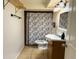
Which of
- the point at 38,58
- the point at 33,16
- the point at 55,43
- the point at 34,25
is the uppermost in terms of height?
the point at 33,16

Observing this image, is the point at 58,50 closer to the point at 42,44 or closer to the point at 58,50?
the point at 58,50

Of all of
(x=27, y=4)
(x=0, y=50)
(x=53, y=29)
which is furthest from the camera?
(x=53, y=29)

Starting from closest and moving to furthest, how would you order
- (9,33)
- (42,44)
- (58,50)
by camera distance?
1. (9,33)
2. (58,50)
3. (42,44)

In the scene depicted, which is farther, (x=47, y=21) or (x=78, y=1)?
(x=47, y=21)

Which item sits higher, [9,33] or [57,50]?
[9,33]

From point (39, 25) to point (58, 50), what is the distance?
14.1 feet

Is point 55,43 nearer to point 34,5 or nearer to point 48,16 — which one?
point 34,5

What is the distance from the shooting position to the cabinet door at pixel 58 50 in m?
3.83

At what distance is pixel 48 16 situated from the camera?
8039 millimetres

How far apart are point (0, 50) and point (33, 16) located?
21.9 ft

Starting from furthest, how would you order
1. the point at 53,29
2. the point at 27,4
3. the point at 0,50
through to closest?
the point at 53,29
the point at 27,4
the point at 0,50

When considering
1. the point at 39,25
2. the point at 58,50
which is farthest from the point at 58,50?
the point at 39,25

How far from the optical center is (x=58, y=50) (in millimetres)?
3855

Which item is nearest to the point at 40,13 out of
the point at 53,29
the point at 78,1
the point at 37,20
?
the point at 37,20
